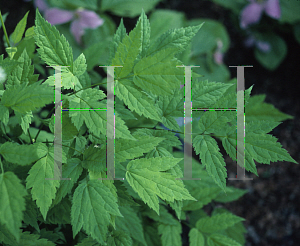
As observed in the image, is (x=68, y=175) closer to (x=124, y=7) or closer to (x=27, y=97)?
(x=27, y=97)

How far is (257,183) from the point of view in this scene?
2.29 metres

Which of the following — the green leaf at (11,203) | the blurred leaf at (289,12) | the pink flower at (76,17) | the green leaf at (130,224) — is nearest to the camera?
the green leaf at (11,203)

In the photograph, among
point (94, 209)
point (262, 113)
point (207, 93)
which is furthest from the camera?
point (262, 113)

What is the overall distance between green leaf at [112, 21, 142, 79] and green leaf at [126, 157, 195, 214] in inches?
8.5

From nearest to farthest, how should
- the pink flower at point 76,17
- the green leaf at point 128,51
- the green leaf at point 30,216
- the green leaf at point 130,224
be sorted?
the green leaf at point 128,51 < the green leaf at point 30,216 < the green leaf at point 130,224 < the pink flower at point 76,17

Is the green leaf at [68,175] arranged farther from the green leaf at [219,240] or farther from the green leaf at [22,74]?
the green leaf at [219,240]

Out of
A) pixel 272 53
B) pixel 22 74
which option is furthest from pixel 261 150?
pixel 272 53

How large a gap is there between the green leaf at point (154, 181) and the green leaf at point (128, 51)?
8.5 inches

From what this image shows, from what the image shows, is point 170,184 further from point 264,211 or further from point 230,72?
point 230,72

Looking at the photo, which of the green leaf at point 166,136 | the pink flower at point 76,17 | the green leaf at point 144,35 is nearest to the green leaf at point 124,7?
the pink flower at point 76,17

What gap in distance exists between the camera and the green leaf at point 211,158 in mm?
632

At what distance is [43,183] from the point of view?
1.88 feet

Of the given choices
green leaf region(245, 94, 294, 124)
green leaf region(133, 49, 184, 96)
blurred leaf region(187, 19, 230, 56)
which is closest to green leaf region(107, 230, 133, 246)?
green leaf region(133, 49, 184, 96)

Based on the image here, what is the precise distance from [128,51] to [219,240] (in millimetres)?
726
